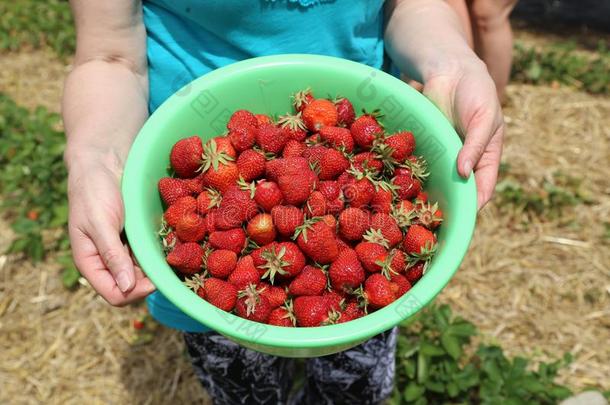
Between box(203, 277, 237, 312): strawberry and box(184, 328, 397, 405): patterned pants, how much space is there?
497mm

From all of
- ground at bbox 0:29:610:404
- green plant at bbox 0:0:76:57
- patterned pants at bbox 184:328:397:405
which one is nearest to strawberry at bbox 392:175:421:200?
patterned pants at bbox 184:328:397:405

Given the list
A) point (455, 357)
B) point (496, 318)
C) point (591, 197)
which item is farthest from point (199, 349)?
point (591, 197)

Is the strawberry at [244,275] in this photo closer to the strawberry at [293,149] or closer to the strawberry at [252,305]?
the strawberry at [252,305]

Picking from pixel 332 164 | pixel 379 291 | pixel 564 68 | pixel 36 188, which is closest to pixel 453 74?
pixel 332 164

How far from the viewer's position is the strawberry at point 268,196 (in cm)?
142

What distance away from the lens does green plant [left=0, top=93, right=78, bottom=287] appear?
9.54ft

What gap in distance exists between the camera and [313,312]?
128cm

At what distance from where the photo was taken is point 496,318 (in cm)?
270

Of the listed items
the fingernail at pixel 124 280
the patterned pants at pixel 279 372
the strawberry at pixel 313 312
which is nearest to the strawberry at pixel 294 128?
the strawberry at pixel 313 312

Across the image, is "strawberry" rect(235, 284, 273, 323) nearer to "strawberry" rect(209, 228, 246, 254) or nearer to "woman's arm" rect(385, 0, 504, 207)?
"strawberry" rect(209, 228, 246, 254)

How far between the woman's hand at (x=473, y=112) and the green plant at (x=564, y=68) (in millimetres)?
2713

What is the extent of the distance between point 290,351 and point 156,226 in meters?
0.44

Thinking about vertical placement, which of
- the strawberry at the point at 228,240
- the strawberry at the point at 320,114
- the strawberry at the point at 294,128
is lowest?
the strawberry at the point at 228,240

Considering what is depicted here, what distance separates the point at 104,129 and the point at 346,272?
0.66 metres
